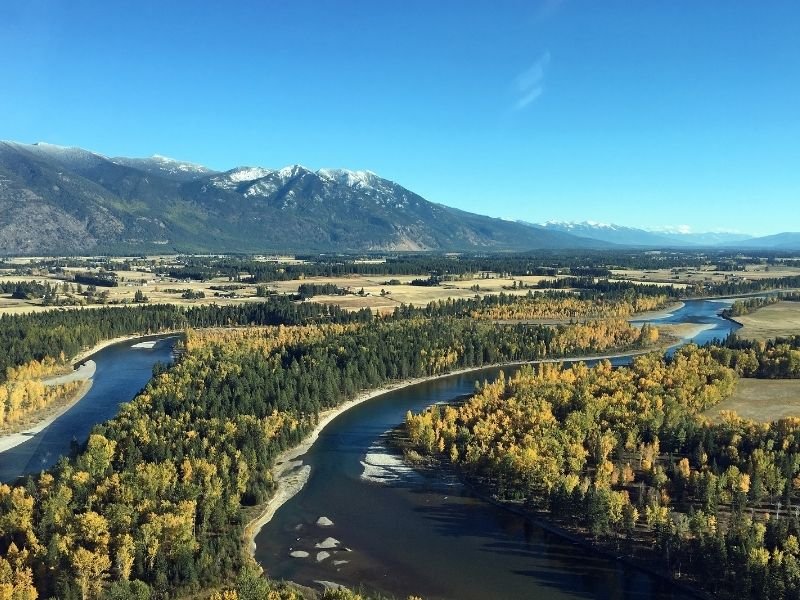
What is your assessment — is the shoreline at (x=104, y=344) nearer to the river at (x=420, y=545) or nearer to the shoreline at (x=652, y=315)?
the river at (x=420, y=545)

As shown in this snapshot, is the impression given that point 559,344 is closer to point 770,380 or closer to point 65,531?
point 770,380

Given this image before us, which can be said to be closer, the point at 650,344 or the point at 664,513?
the point at 664,513

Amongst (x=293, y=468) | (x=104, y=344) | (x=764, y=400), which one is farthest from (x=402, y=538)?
(x=104, y=344)

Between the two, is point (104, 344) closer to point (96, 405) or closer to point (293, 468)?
point (96, 405)

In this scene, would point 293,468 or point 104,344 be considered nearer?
point 293,468

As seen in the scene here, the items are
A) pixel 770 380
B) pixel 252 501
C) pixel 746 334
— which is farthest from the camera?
pixel 746 334

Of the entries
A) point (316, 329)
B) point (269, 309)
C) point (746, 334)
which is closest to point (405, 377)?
point (316, 329)
